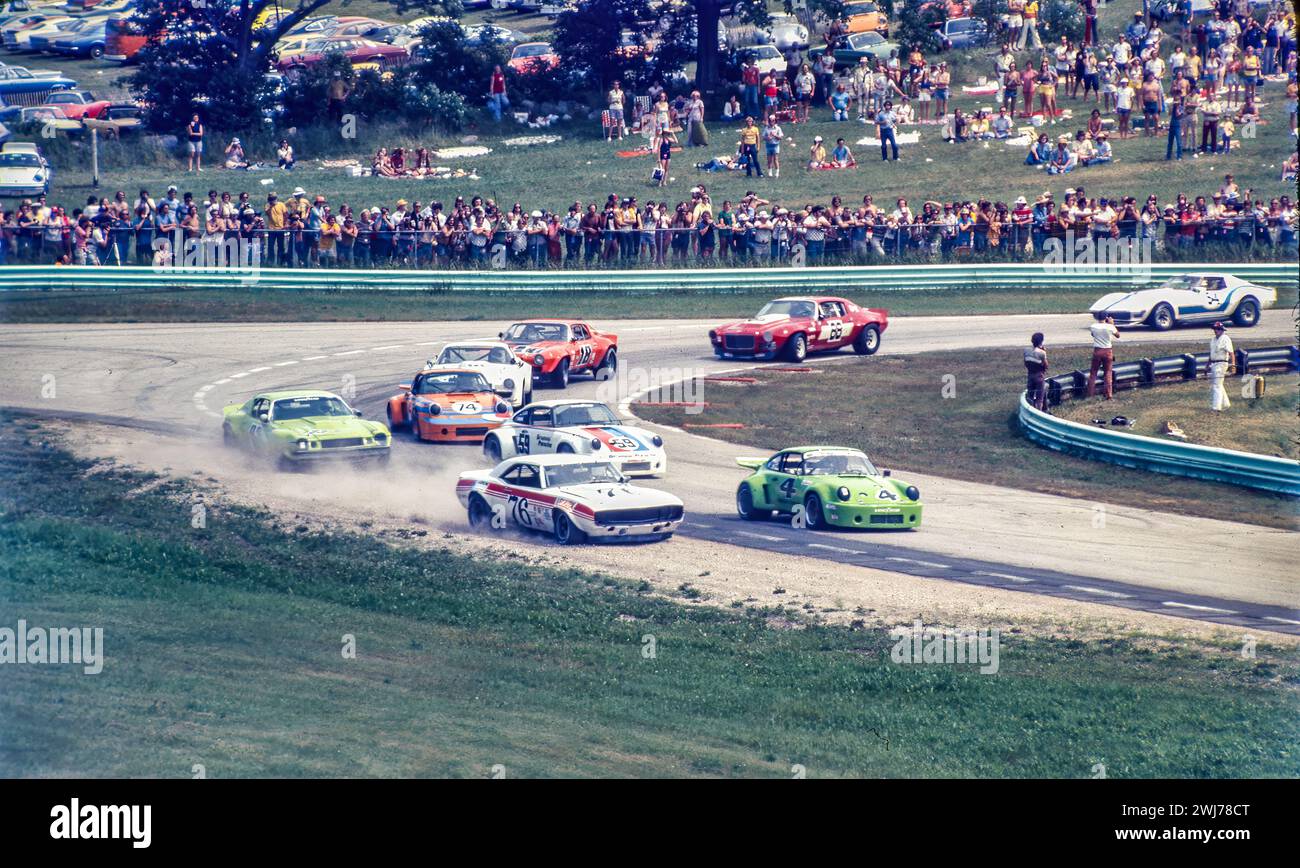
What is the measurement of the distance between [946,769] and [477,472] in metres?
9.45

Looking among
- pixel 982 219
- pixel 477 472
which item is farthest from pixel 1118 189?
pixel 477 472

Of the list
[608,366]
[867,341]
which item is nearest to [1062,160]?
[867,341]

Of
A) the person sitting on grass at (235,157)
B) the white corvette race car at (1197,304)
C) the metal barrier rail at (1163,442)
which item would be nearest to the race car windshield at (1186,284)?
the white corvette race car at (1197,304)

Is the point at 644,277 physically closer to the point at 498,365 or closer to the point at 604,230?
the point at 604,230

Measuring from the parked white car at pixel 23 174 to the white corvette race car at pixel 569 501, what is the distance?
2267 cm

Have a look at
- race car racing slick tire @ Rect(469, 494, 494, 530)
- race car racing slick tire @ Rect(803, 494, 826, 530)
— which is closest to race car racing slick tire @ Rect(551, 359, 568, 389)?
race car racing slick tire @ Rect(469, 494, 494, 530)

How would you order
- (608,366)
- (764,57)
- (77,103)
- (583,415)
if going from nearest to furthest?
1. (583,415)
2. (608,366)
3. (77,103)
4. (764,57)

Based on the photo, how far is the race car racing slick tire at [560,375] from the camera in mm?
28062

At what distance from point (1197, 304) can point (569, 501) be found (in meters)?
19.1

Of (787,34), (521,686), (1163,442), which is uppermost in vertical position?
(787,34)

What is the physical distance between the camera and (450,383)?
82.3 ft

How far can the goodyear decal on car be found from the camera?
22562 mm

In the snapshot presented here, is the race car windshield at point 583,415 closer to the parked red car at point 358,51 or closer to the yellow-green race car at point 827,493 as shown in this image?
the yellow-green race car at point 827,493
